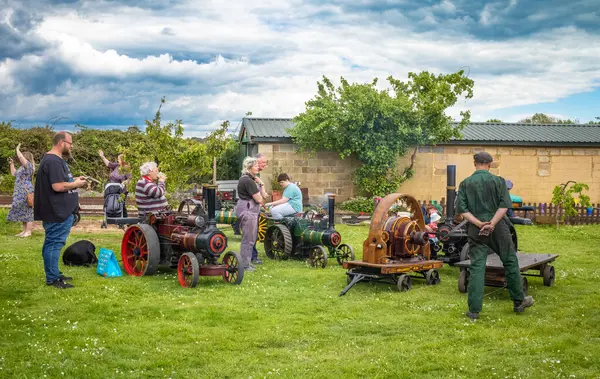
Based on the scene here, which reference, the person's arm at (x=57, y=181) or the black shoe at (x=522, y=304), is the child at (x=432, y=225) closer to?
the black shoe at (x=522, y=304)

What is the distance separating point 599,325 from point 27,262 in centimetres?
868

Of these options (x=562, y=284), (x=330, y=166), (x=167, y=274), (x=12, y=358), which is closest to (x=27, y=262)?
(x=167, y=274)

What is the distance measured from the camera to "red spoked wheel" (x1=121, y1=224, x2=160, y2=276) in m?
9.61

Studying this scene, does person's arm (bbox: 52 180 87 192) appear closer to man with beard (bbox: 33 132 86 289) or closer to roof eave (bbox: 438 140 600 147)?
man with beard (bbox: 33 132 86 289)

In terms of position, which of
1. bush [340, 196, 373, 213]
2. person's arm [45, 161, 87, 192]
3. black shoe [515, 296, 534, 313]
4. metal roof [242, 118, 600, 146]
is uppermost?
metal roof [242, 118, 600, 146]

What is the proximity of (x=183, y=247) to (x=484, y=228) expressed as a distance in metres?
4.55

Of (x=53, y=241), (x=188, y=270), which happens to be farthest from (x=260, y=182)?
(x=53, y=241)

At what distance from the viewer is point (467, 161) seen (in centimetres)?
2359

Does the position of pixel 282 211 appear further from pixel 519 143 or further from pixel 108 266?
pixel 519 143

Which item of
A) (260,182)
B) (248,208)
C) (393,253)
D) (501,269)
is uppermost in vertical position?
(260,182)

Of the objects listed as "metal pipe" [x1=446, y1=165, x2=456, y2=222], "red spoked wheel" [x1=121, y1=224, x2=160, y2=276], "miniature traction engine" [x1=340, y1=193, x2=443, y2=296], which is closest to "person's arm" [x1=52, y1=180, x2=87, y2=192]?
"red spoked wheel" [x1=121, y1=224, x2=160, y2=276]

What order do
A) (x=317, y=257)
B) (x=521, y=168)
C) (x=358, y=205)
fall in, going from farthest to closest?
(x=521, y=168) < (x=358, y=205) < (x=317, y=257)

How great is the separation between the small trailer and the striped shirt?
4.73m

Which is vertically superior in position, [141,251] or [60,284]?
[141,251]
